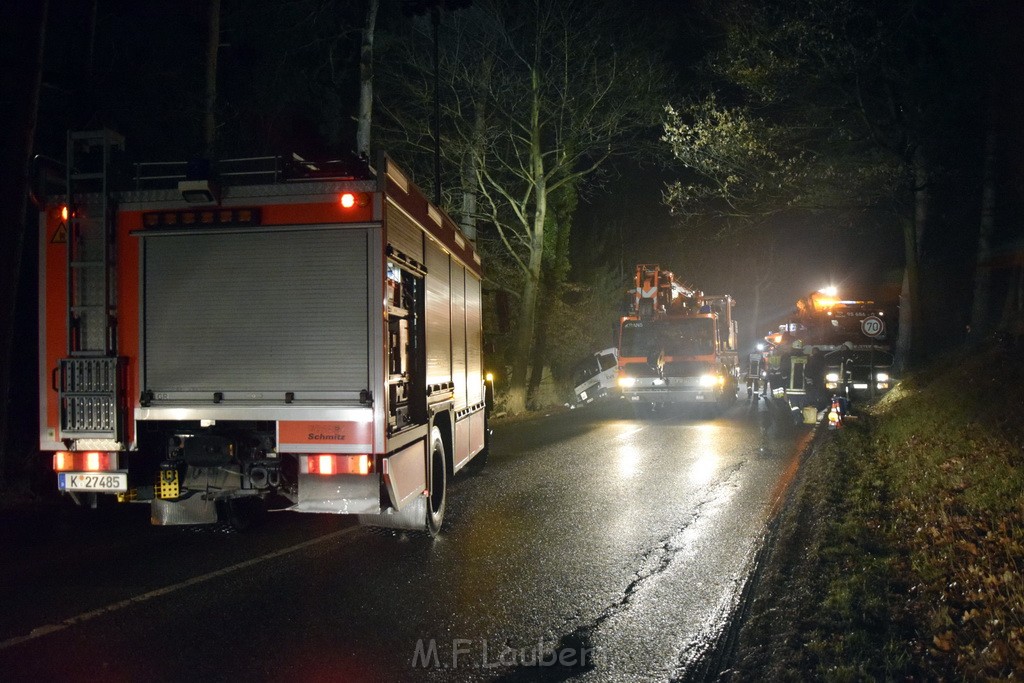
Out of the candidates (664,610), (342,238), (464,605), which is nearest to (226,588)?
(464,605)

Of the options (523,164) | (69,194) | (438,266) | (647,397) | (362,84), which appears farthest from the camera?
(523,164)

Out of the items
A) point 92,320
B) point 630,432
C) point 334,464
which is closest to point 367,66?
point 630,432

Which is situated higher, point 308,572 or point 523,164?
point 523,164

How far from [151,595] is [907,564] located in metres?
5.44

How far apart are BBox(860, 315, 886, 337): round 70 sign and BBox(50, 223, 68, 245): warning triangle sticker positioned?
68.0ft

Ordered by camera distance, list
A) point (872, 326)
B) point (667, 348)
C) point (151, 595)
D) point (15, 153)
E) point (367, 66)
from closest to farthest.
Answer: point (151, 595), point (15, 153), point (367, 66), point (667, 348), point (872, 326)

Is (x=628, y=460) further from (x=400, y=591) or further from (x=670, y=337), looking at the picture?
(x=670, y=337)

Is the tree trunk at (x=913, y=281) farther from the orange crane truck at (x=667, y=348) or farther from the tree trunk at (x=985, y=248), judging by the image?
the orange crane truck at (x=667, y=348)

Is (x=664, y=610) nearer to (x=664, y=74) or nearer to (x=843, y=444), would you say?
(x=843, y=444)

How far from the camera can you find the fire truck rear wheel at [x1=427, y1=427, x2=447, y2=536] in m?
8.00

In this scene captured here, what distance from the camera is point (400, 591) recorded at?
20.5ft

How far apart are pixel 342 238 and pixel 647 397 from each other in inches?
657

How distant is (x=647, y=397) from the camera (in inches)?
883

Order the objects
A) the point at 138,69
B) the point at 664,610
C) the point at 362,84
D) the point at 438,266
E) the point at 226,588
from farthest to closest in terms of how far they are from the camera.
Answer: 1. the point at 362,84
2. the point at 138,69
3. the point at 438,266
4. the point at 226,588
5. the point at 664,610
